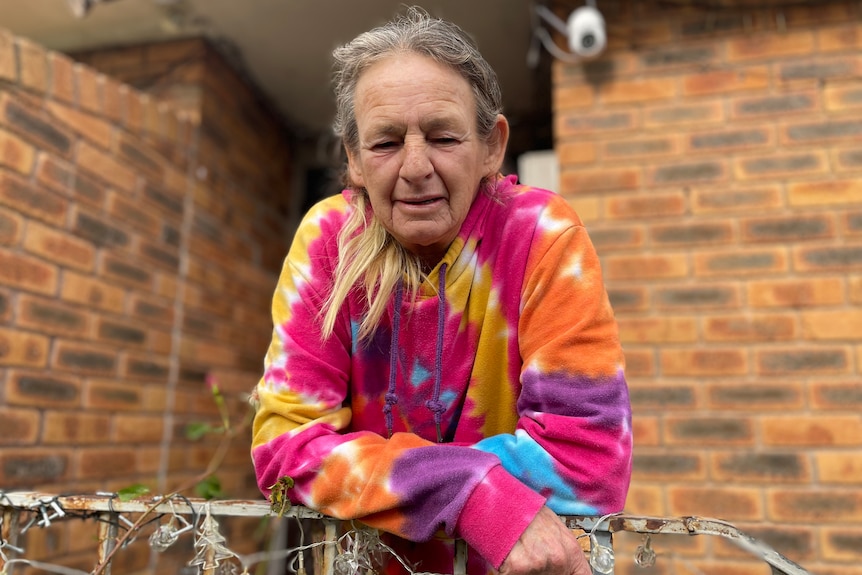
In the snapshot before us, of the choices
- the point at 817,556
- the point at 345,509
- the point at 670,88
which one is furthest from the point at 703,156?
the point at 345,509

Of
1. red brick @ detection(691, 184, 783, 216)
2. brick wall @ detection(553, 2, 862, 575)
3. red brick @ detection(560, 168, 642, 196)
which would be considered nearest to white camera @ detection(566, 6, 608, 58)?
brick wall @ detection(553, 2, 862, 575)

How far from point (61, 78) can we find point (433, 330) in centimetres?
177

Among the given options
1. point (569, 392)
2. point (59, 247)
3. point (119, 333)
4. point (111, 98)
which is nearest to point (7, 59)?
point (111, 98)

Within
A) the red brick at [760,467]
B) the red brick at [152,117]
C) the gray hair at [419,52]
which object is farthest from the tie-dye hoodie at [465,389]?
the red brick at [152,117]

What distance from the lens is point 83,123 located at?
2357 mm

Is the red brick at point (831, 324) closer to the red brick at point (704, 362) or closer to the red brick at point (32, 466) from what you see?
the red brick at point (704, 362)

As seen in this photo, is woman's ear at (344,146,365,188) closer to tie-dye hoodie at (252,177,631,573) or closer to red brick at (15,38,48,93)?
tie-dye hoodie at (252,177,631,573)

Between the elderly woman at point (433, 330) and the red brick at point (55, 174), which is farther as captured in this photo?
the red brick at point (55, 174)

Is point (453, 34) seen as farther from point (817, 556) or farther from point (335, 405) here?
point (817, 556)

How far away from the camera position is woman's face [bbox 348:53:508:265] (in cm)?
118

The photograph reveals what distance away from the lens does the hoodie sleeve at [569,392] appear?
1030 millimetres

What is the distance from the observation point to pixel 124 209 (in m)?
2.55

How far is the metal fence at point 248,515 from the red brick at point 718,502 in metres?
1.06

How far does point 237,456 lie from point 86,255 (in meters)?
1.38
